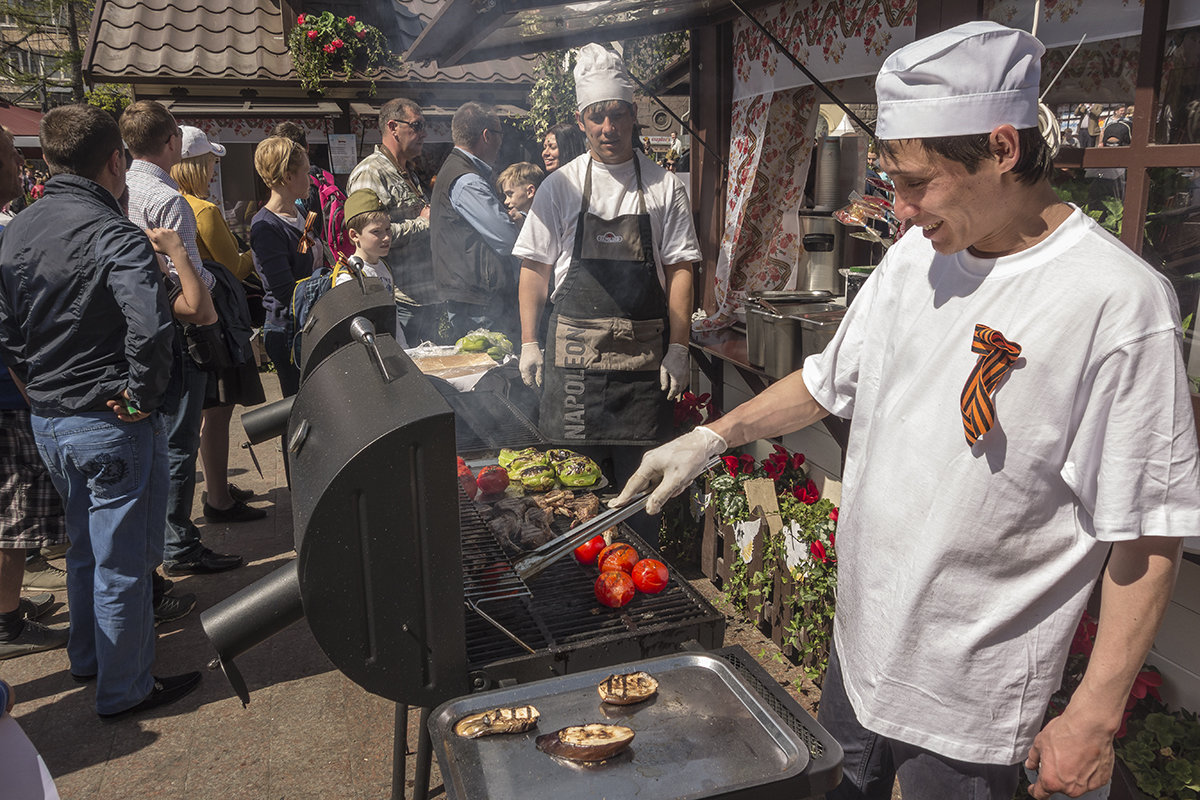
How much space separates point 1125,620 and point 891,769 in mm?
713

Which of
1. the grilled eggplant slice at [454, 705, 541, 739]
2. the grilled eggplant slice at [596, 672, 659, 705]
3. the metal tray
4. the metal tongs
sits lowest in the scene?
the metal tray

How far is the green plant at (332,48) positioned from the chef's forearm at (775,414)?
9.34 metres

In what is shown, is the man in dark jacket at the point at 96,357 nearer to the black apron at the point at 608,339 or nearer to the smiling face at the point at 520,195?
the black apron at the point at 608,339

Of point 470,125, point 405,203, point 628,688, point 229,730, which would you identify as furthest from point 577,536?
point 405,203

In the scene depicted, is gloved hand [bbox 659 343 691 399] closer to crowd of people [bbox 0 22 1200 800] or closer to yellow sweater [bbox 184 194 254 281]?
crowd of people [bbox 0 22 1200 800]

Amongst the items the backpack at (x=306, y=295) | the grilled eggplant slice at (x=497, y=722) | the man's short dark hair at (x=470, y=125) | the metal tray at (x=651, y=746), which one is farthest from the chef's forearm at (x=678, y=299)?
the grilled eggplant slice at (x=497, y=722)

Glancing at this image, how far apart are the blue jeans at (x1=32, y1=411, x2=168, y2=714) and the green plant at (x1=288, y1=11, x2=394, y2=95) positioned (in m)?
7.76

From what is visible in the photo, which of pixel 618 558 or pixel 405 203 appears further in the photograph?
pixel 405 203

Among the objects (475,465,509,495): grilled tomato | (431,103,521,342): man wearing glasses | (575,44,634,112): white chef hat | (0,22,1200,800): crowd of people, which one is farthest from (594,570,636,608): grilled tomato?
(431,103,521,342): man wearing glasses

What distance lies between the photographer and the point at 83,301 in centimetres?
293

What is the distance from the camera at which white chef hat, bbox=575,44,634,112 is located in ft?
11.5

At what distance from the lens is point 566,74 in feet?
26.2

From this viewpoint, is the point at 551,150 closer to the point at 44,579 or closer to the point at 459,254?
the point at 459,254

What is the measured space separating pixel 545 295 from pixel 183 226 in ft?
6.06
